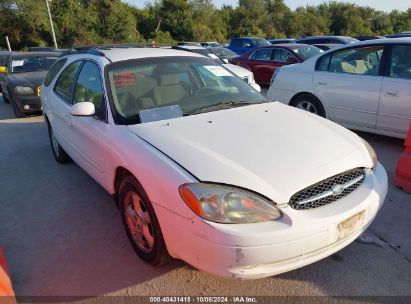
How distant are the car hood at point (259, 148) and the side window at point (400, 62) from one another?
2.30 metres

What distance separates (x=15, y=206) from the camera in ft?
12.7

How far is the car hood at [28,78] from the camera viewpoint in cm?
827

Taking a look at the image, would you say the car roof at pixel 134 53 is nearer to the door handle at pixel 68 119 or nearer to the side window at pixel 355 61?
the door handle at pixel 68 119

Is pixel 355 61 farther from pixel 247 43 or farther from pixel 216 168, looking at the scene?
pixel 247 43

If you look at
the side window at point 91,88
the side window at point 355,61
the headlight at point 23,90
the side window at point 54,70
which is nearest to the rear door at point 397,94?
the side window at point 355,61

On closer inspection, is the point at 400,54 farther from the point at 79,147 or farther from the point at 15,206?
the point at 15,206

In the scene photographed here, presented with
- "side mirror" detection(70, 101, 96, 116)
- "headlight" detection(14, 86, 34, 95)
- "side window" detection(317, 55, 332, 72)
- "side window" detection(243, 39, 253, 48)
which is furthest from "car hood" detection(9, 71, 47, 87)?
"side window" detection(243, 39, 253, 48)

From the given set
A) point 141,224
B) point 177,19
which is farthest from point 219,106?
point 177,19

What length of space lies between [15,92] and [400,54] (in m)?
7.47

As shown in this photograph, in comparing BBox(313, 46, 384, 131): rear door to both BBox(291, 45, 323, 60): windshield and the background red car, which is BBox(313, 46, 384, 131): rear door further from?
BBox(291, 45, 323, 60): windshield

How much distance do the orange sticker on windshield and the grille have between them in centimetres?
185

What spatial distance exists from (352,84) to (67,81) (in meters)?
3.79

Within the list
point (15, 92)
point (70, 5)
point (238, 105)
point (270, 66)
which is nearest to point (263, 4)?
point (70, 5)

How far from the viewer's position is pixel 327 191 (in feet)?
7.57
